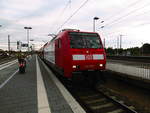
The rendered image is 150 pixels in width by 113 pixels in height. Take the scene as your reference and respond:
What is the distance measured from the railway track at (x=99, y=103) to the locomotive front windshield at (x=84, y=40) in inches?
88.0

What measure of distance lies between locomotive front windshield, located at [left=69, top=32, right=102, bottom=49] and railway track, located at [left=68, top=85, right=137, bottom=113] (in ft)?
7.33

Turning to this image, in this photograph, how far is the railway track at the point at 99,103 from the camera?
5.47m

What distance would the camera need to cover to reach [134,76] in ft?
27.8

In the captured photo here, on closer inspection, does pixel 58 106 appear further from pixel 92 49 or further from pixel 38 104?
pixel 92 49

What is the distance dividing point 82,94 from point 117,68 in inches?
144

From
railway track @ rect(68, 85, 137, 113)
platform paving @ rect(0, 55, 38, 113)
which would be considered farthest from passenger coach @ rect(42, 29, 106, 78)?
platform paving @ rect(0, 55, 38, 113)

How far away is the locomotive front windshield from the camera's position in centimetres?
787

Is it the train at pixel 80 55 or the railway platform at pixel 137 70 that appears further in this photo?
the railway platform at pixel 137 70

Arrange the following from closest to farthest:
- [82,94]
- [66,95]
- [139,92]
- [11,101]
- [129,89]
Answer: [11,101]
[66,95]
[82,94]
[139,92]
[129,89]

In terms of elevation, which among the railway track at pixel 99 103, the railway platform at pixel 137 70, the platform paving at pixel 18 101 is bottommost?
the railway track at pixel 99 103

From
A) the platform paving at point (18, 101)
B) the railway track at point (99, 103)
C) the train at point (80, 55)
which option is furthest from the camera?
the train at point (80, 55)

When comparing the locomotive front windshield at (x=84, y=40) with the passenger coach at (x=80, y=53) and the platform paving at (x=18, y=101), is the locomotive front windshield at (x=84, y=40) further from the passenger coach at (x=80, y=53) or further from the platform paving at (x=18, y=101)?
the platform paving at (x=18, y=101)

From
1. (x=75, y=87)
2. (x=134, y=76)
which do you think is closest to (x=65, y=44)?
(x=75, y=87)

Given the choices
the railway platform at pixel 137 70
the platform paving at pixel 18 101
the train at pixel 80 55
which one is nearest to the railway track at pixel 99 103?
the train at pixel 80 55
